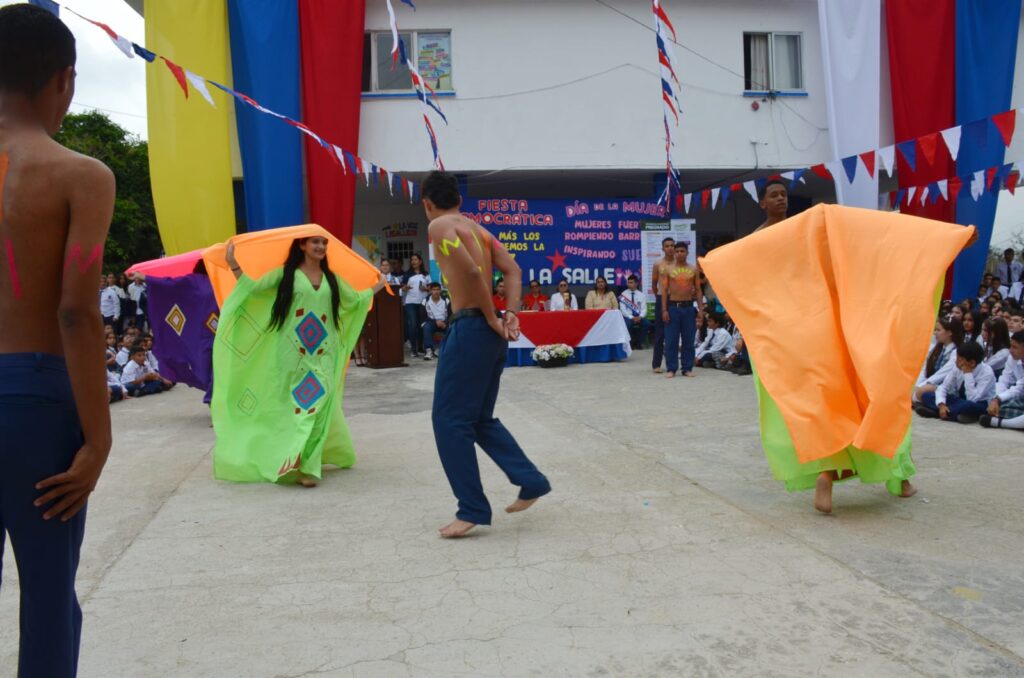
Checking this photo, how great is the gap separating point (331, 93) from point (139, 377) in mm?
5956

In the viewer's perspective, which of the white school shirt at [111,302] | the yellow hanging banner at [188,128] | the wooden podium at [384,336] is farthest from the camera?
the white school shirt at [111,302]

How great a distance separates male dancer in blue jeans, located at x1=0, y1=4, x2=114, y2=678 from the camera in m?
1.71

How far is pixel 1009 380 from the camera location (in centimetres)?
685

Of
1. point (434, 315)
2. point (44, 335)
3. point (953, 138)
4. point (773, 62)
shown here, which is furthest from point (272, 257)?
point (773, 62)

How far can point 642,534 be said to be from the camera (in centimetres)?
390

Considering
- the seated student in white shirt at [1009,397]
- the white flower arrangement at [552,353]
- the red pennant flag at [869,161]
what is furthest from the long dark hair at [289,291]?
the white flower arrangement at [552,353]

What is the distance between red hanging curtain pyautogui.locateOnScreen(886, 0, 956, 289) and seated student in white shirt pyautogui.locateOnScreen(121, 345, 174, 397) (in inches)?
470

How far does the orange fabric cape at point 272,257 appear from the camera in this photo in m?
5.44

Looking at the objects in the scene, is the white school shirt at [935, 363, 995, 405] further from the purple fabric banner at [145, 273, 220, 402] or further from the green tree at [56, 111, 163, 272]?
the green tree at [56, 111, 163, 272]

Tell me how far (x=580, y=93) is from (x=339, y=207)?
15.0 ft

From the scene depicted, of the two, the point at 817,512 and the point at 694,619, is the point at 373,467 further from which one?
the point at 694,619

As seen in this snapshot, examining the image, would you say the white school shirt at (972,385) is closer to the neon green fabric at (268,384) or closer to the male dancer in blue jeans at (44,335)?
the neon green fabric at (268,384)

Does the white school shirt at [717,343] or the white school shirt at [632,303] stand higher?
the white school shirt at [632,303]

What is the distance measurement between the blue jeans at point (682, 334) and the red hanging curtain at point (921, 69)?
6205 millimetres
